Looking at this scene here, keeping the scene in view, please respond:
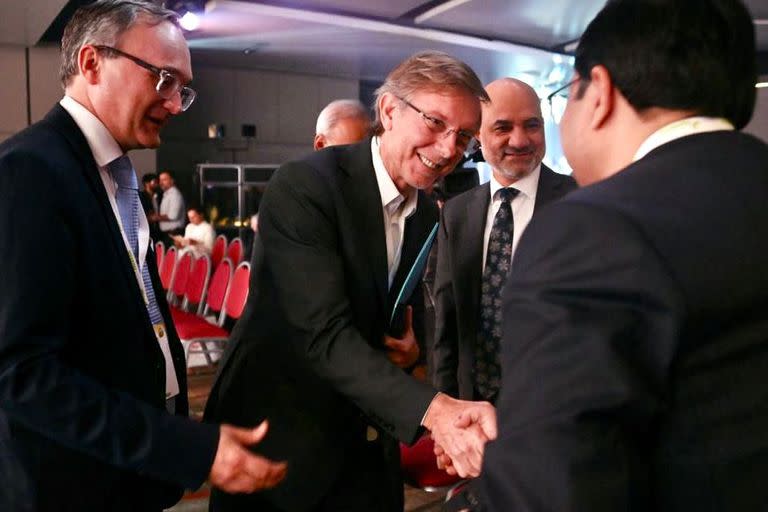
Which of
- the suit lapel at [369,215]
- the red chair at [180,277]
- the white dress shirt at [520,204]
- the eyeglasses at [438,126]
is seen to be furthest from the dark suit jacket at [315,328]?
the red chair at [180,277]

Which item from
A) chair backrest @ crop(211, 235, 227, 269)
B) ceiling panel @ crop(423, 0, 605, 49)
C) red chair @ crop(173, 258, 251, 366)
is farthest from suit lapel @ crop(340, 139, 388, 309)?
ceiling panel @ crop(423, 0, 605, 49)

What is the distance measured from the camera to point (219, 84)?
1280 cm

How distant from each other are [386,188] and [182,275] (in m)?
4.67

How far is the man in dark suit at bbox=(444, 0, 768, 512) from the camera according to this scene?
736 mm

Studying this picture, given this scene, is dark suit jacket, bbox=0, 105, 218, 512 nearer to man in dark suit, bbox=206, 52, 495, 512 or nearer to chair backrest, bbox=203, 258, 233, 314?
man in dark suit, bbox=206, 52, 495, 512

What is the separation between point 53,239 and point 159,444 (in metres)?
0.38

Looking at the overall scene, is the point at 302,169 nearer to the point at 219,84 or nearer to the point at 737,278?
the point at 737,278

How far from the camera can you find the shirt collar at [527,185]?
233 centimetres

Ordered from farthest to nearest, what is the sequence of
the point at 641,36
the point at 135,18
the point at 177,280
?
the point at 177,280, the point at 135,18, the point at 641,36

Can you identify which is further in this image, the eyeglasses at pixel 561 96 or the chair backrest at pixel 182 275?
the chair backrest at pixel 182 275

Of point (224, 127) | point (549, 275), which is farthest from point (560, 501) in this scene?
point (224, 127)

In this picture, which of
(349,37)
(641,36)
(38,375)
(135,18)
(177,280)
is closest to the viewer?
(641,36)

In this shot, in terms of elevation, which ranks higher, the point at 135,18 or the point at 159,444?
the point at 135,18

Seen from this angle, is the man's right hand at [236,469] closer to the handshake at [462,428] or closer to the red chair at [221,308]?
the handshake at [462,428]
